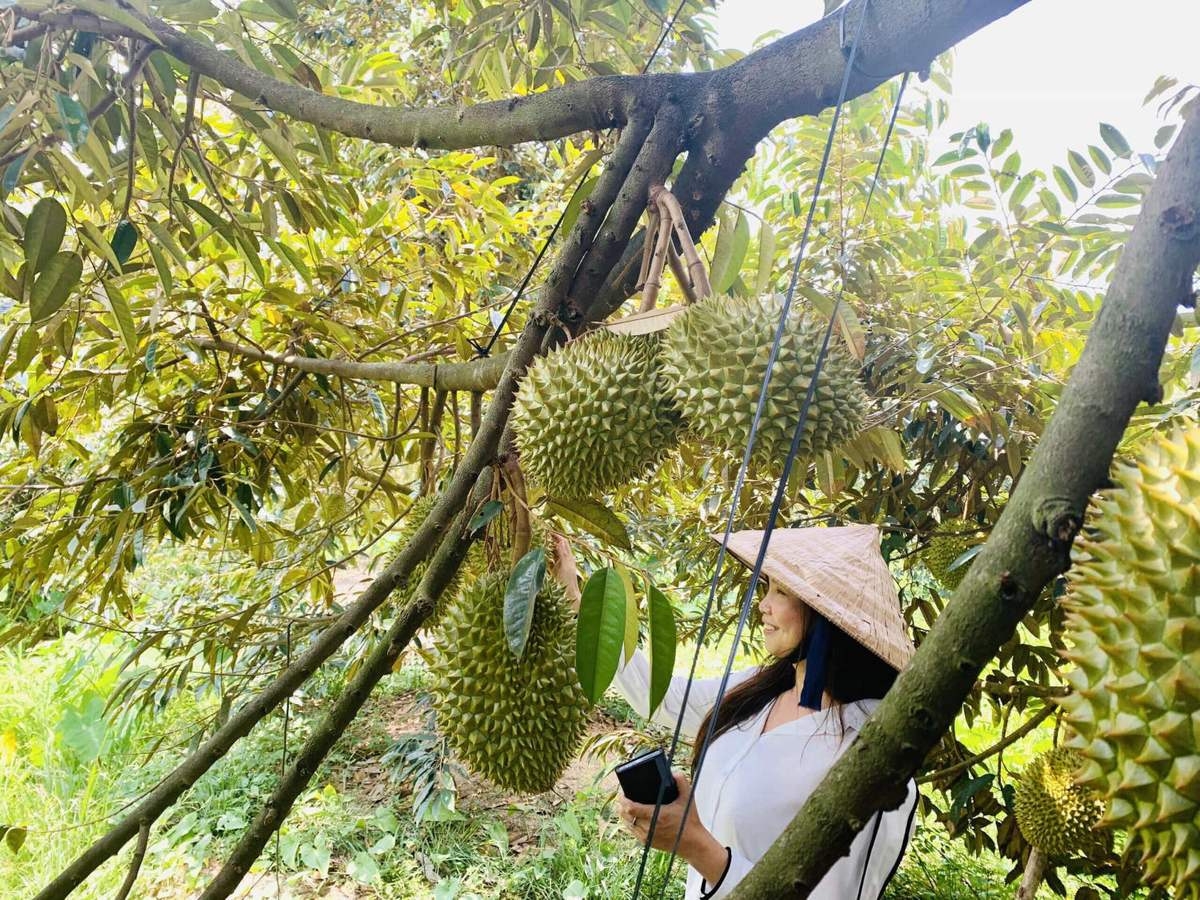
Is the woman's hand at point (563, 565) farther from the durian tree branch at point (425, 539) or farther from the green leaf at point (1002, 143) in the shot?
the green leaf at point (1002, 143)

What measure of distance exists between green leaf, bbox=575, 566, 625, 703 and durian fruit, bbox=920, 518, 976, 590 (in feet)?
4.22

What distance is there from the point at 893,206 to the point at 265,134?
1.53m

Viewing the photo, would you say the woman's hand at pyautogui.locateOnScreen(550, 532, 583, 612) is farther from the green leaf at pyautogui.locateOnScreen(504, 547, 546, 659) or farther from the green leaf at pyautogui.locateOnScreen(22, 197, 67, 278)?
the green leaf at pyautogui.locateOnScreen(22, 197, 67, 278)

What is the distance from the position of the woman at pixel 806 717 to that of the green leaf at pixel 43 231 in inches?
42.4

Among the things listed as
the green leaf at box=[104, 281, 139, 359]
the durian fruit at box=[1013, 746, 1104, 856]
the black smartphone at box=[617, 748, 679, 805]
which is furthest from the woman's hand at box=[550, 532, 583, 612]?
the durian fruit at box=[1013, 746, 1104, 856]

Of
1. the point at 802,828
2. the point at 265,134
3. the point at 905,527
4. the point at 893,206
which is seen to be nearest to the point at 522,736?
the point at 802,828

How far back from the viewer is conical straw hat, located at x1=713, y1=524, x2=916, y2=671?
1354mm

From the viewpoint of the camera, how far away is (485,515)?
762mm

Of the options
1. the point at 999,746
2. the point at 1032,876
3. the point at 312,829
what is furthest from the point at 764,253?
the point at 312,829

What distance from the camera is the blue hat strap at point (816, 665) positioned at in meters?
1.51

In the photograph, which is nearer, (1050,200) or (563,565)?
(563,565)

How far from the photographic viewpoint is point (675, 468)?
6.89 feet

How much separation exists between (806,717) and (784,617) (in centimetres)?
22

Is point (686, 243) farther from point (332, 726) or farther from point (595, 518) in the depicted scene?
point (332, 726)
